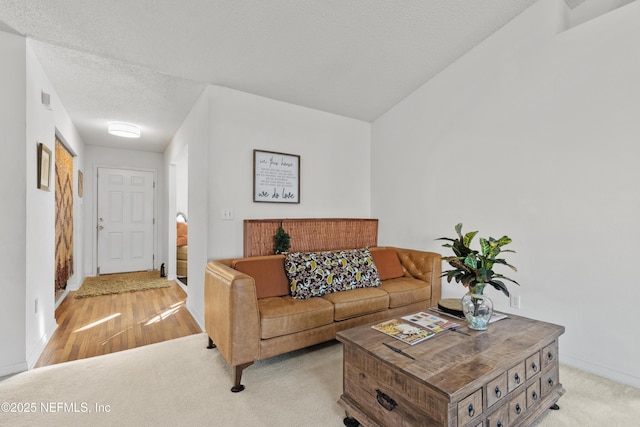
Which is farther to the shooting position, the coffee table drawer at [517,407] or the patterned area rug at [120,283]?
the patterned area rug at [120,283]

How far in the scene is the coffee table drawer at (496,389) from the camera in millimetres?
1298

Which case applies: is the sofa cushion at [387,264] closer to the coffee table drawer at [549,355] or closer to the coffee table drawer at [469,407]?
the coffee table drawer at [549,355]

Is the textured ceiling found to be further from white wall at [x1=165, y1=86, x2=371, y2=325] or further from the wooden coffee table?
the wooden coffee table

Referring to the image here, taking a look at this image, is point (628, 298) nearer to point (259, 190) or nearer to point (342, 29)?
point (342, 29)

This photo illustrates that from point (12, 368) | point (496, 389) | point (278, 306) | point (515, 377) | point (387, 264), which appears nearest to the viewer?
point (496, 389)

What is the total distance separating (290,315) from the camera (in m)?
2.11

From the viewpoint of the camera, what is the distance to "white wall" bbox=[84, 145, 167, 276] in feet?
16.7

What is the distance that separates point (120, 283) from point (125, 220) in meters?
1.35

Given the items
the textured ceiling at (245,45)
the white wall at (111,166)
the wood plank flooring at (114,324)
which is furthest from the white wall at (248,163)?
the white wall at (111,166)

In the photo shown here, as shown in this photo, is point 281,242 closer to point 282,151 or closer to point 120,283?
point 282,151

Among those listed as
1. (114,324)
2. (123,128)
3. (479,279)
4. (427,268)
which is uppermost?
(123,128)

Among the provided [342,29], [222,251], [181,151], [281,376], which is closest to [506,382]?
[281,376]

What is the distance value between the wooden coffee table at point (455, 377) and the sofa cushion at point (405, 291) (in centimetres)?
88

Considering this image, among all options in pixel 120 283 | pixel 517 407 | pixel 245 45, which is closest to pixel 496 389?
pixel 517 407
